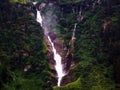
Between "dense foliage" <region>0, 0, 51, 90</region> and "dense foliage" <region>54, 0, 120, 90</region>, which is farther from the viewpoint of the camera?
"dense foliage" <region>0, 0, 51, 90</region>

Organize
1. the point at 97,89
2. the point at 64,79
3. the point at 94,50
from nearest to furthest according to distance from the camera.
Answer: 1. the point at 97,89
2. the point at 64,79
3. the point at 94,50

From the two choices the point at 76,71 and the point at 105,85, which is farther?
the point at 76,71

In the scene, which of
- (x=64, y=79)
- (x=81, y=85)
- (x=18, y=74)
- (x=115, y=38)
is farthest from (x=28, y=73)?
(x=115, y=38)

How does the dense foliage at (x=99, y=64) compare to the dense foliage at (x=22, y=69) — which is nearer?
the dense foliage at (x=99, y=64)

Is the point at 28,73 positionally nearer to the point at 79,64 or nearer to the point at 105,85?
the point at 79,64

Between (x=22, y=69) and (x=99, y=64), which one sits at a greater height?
(x=99, y=64)

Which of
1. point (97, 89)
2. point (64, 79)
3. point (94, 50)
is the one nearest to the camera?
point (97, 89)

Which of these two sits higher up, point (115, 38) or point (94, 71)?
point (115, 38)

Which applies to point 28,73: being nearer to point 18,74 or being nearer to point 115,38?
point 18,74

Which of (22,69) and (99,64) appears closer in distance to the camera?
(99,64)

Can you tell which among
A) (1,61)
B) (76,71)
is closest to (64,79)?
(76,71)
